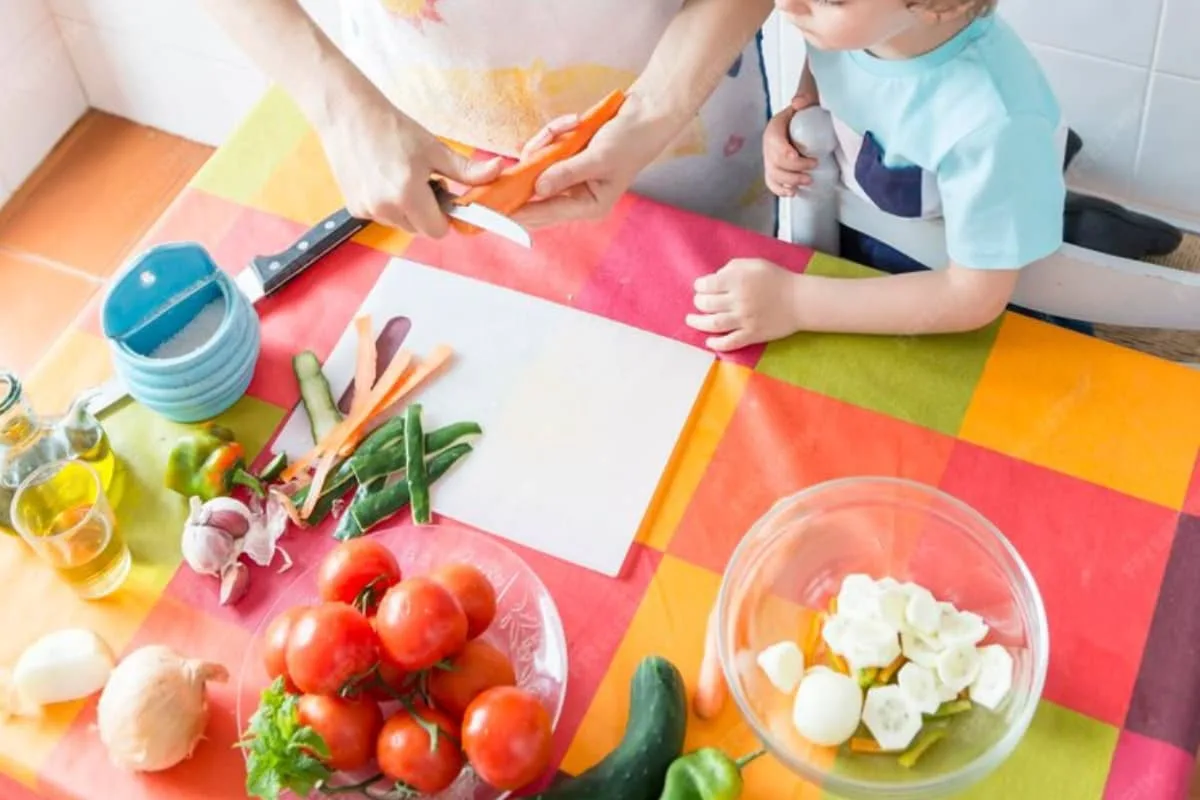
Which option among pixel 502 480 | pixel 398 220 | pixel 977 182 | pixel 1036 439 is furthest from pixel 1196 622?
pixel 398 220

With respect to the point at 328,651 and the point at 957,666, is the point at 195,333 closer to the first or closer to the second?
the point at 328,651

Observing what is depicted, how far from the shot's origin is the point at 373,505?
3.19ft

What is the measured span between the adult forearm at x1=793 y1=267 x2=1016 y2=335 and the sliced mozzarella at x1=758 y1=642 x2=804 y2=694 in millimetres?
295

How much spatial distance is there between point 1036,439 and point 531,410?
15.5 inches

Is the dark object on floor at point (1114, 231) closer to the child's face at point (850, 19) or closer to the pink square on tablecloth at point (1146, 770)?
the child's face at point (850, 19)

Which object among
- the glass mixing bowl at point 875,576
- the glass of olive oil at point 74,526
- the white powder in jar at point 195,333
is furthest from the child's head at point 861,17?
the glass of olive oil at point 74,526

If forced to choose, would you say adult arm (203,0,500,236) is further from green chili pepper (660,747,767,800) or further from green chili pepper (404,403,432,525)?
green chili pepper (660,747,767,800)

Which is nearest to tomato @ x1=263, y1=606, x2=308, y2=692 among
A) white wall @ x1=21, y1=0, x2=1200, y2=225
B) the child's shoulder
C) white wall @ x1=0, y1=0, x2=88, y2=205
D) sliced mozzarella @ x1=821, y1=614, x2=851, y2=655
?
sliced mozzarella @ x1=821, y1=614, x2=851, y2=655

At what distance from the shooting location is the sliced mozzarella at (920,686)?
0.81 m

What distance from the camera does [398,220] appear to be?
3.42 ft

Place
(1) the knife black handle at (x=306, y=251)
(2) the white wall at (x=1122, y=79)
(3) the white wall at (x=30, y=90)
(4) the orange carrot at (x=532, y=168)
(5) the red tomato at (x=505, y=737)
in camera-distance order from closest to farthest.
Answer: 1. (5) the red tomato at (x=505, y=737)
2. (4) the orange carrot at (x=532, y=168)
3. (1) the knife black handle at (x=306, y=251)
4. (2) the white wall at (x=1122, y=79)
5. (3) the white wall at (x=30, y=90)

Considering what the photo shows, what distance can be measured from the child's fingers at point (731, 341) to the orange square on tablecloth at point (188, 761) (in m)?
0.43

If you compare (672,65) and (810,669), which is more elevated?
(672,65)

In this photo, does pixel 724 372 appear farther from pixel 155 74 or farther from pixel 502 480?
pixel 155 74
